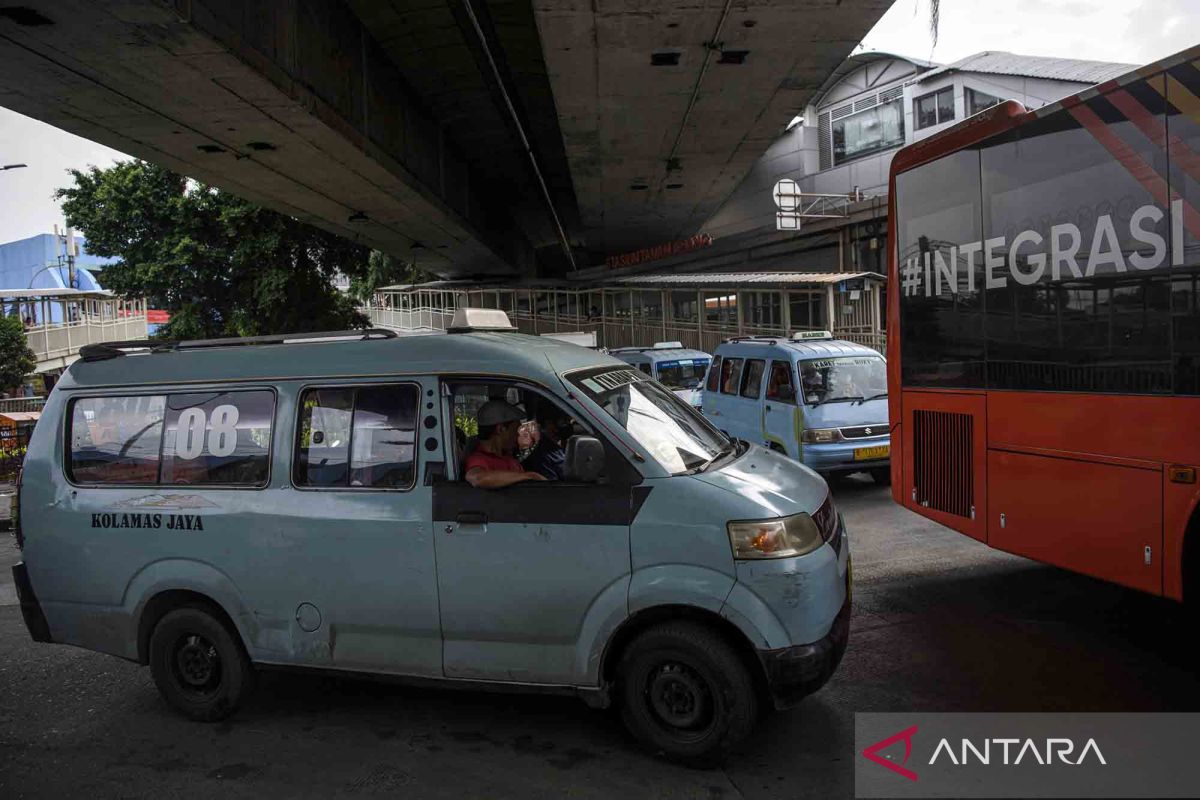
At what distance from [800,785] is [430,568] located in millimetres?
2031

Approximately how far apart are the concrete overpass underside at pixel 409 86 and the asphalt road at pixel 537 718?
6.28 metres

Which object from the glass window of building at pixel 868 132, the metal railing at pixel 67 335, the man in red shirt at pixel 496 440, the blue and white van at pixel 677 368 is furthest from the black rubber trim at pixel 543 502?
the metal railing at pixel 67 335

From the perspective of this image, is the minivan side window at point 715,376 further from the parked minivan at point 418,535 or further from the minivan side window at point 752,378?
the parked minivan at point 418,535

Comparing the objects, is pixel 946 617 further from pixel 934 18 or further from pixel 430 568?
pixel 934 18

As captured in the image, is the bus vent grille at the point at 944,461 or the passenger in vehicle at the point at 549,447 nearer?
the passenger in vehicle at the point at 549,447

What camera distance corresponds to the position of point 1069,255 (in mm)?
5145

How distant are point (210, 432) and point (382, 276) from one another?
39822 mm

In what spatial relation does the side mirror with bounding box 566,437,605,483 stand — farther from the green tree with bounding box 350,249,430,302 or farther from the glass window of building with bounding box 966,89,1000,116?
the green tree with bounding box 350,249,430,302

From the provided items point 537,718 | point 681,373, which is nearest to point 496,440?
point 537,718

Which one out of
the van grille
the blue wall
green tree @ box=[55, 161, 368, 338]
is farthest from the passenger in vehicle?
the blue wall

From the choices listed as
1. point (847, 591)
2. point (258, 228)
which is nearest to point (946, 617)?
point (847, 591)

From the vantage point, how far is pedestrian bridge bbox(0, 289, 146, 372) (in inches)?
1485

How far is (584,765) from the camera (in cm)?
411

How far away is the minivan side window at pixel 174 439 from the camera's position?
15.7ft
